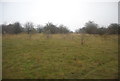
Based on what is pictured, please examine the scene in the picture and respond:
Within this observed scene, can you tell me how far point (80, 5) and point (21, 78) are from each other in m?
2.89

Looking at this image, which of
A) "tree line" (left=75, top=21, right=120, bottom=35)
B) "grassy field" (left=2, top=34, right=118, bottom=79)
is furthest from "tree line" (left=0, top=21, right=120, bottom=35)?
"grassy field" (left=2, top=34, right=118, bottom=79)

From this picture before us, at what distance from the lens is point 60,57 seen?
4.68m

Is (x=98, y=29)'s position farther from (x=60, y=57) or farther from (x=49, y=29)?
(x=60, y=57)

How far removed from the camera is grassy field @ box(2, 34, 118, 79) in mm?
3869

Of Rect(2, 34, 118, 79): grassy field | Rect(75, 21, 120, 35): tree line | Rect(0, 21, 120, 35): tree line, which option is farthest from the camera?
Rect(0, 21, 120, 35): tree line

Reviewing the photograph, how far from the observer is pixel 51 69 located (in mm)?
4055

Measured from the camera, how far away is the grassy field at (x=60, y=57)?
3869mm

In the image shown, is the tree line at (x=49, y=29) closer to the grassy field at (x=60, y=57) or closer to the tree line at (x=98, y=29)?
the tree line at (x=98, y=29)

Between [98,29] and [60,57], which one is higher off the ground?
[98,29]

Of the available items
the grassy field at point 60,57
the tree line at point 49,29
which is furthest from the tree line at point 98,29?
the grassy field at point 60,57

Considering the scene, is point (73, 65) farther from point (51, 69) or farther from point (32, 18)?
point (32, 18)

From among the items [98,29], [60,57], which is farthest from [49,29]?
[60,57]

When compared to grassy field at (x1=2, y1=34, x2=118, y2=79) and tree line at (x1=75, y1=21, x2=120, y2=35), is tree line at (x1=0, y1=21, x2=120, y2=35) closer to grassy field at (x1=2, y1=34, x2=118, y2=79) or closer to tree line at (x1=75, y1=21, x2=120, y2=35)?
tree line at (x1=75, y1=21, x2=120, y2=35)

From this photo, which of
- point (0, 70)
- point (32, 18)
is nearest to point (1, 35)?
point (32, 18)
